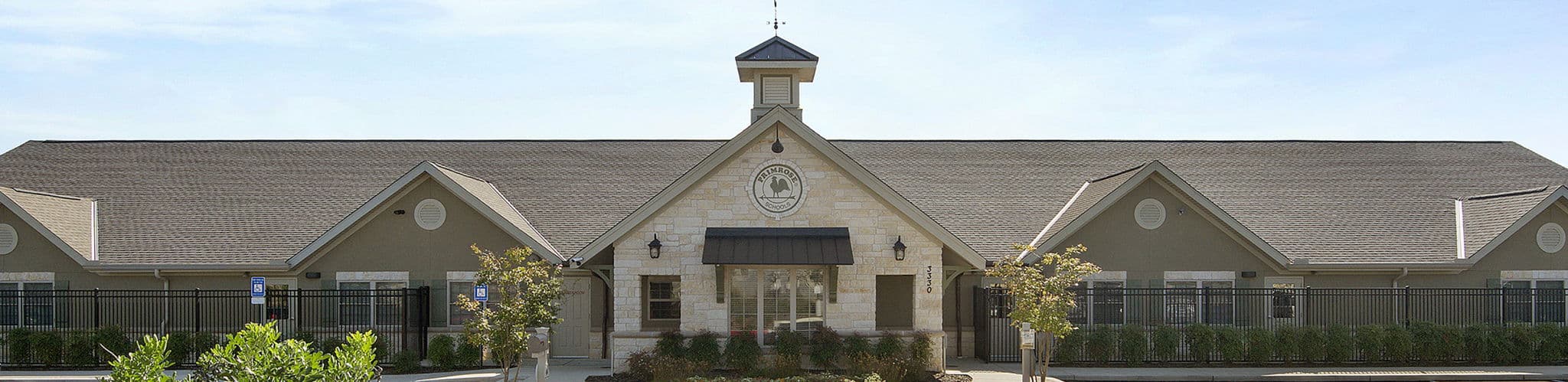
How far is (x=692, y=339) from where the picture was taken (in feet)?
64.7

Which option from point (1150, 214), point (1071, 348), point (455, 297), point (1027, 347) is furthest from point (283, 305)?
point (1150, 214)

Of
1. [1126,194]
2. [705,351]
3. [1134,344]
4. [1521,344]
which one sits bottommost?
[1521,344]

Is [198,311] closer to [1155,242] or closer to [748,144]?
[748,144]

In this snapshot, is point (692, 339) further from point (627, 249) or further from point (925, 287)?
point (925, 287)

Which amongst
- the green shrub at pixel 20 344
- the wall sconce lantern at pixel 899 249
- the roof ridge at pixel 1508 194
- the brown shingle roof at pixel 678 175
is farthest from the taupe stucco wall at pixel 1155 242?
the green shrub at pixel 20 344

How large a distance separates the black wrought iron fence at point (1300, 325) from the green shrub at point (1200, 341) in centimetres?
2

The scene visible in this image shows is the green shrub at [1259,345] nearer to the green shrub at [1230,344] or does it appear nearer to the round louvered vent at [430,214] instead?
the green shrub at [1230,344]

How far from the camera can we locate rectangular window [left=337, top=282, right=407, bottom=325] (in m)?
21.7

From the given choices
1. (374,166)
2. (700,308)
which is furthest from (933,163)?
(374,166)

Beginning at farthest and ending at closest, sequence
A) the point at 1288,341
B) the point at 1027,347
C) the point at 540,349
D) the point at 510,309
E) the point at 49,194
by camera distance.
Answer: the point at 49,194, the point at 1288,341, the point at 1027,347, the point at 510,309, the point at 540,349

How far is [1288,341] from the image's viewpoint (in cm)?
2161

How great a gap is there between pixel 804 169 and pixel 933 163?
9.01 meters

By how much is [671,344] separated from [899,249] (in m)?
4.11

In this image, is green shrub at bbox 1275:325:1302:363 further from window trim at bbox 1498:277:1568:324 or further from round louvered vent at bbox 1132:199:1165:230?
window trim at bbox 1498:277:1568:324
